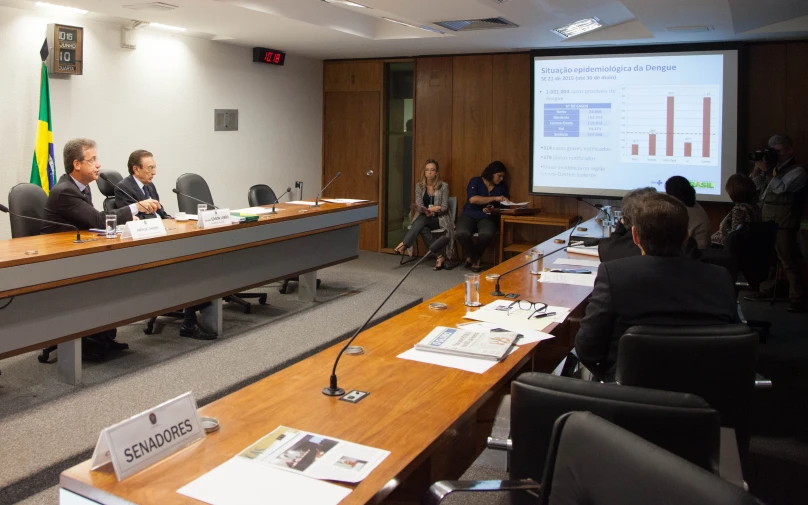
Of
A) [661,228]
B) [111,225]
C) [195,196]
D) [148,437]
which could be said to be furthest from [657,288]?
[195,196]

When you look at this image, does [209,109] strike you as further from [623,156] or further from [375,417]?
[375,417]

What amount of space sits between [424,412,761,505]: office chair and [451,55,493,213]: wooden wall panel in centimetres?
679

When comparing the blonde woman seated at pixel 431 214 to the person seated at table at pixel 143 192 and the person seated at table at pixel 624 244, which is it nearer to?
the person seated at table at pixel 143 192

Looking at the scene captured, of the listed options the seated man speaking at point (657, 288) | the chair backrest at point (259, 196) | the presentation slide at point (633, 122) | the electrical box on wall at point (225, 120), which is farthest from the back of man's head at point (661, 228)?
the electrical box on wall at point (225, 120)

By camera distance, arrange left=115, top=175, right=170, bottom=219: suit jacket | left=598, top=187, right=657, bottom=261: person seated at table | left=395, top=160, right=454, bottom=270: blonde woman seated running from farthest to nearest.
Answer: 1. left=395, top=160, right=454, bottom=270: blonde woman seated
2. left=115, top=175, right=170, bottom=219: suit jacket
3. left=598, top=187, right=657, bottom=261: person seated at table

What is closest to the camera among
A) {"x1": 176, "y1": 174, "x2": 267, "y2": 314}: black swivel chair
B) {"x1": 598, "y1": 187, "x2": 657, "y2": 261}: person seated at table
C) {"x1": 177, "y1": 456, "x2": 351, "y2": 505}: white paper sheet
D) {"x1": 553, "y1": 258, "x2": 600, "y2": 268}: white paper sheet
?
Result: {"x1": 177, "y1": 456, "x2": 351, "y2": 505}: white paper sheet

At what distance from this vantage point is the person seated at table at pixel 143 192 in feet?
16.2

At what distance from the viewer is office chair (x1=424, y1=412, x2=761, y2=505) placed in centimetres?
109

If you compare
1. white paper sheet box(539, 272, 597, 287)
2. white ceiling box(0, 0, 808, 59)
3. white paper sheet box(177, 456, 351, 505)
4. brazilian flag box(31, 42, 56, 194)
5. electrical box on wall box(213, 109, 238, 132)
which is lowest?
white paper sheet box(177, 456, 351, 505)

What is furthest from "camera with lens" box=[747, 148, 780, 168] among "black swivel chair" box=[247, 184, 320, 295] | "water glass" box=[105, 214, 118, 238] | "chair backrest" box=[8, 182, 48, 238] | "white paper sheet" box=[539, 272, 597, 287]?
"chair backrest" box=[8, 182, 48, 238]

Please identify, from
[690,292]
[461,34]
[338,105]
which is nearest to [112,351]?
[690,292]

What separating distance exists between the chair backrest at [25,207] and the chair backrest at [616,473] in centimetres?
386

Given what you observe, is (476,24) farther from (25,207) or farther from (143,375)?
(143,375)

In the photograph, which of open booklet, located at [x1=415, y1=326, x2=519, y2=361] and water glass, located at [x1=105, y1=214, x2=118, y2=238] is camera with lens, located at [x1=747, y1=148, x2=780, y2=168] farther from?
water glass, located at [x1=105, y1=214, x2=118, y2=238]
